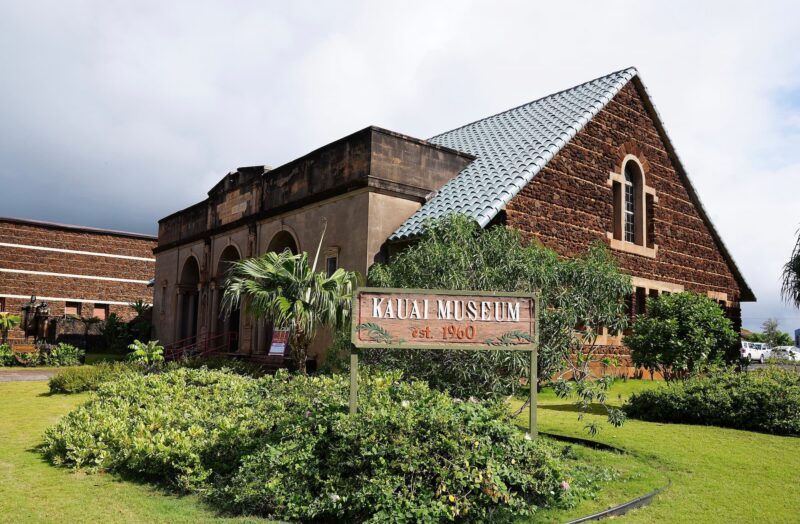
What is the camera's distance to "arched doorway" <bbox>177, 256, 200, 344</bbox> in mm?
27406

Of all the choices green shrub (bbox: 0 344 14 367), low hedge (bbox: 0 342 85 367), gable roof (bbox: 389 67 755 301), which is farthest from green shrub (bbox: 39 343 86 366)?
gable roof (bbox: 389 67 755 301)

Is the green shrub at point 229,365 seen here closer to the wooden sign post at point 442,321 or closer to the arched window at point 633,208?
the wooden sign post at point 442,321

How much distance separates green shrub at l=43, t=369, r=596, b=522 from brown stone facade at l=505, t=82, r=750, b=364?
32.4 ft

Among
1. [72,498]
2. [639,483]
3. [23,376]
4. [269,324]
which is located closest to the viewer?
[72,498]

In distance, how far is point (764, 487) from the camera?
24.6 feet

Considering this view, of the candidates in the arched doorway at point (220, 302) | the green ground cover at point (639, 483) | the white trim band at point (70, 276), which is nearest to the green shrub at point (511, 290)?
the green ground cover at point (639, 483)

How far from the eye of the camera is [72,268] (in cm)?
4062

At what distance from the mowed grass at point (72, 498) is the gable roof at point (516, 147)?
7.45m

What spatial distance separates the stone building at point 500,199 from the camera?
16875mm

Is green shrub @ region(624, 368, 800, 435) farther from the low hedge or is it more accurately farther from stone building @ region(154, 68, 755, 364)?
the low hedge

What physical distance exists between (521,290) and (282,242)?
1284cm

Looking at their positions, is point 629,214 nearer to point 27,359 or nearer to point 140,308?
point 27,359

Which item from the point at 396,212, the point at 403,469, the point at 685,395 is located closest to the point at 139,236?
the point at 396,212

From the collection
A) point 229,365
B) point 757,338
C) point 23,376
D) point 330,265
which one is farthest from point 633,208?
point 757,338
